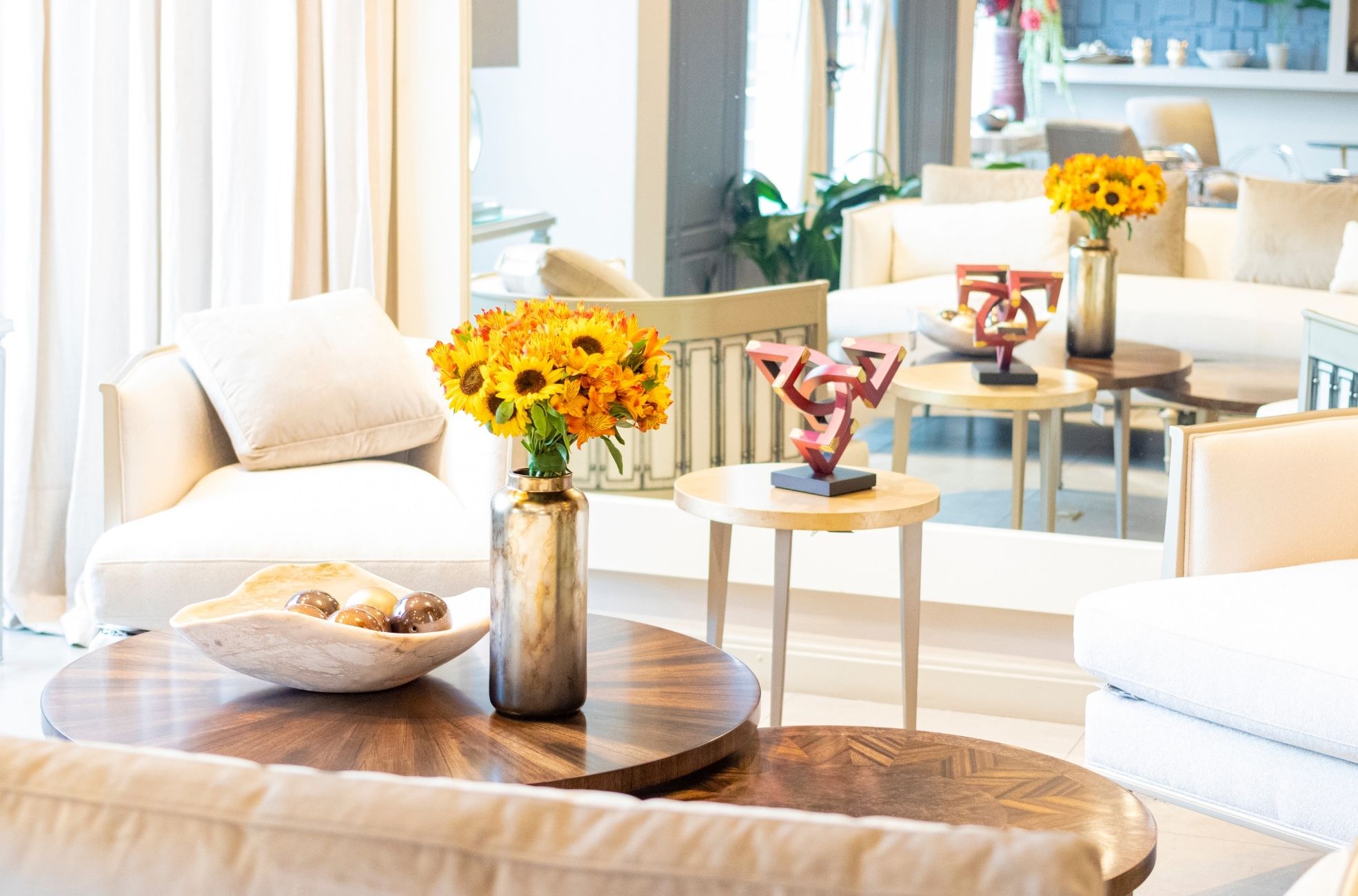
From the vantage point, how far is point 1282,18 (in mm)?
3164

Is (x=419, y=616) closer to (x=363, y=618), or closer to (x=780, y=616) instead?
(x=363, y=618)

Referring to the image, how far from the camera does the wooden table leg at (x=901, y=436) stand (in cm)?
339

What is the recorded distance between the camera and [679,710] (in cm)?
187

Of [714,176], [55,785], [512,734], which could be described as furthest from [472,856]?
[714,176]

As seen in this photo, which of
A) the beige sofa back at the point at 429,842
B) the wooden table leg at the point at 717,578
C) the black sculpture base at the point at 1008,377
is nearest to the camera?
the beige sofa back at the point at 429,842

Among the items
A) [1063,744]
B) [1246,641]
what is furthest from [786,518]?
[1063,744]

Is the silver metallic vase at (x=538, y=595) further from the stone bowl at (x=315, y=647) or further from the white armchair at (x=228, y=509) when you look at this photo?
the white armchair at (x=228, y=509)

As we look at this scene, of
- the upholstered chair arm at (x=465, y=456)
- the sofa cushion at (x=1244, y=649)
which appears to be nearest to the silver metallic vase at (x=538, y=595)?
the sofa cushion at (x=1244, y=649)

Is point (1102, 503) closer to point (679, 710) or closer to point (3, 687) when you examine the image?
point (679, 710)

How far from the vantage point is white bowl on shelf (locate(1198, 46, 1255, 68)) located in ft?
10.5

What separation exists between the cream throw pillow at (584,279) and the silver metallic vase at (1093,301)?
1.00 meters

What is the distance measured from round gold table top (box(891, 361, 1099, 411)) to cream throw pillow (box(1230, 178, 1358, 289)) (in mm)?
440

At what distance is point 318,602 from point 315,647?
16 cm

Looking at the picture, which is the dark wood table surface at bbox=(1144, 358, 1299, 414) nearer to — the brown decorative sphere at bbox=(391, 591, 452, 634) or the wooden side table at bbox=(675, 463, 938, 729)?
the wooden side table at bbox=(675, 463, 938, 729)
